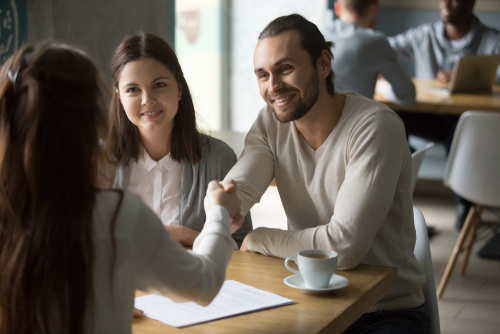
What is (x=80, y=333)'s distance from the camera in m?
0.80

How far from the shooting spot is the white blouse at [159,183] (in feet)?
5.88

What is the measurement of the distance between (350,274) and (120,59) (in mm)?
1009

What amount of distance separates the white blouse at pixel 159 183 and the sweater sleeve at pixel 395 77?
187 cm

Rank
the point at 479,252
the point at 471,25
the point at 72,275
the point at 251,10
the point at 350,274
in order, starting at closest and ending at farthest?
the point at 72,275 → the point at 350,274 → the point at 479,252 → the point at 471,25 → the point at 251,10

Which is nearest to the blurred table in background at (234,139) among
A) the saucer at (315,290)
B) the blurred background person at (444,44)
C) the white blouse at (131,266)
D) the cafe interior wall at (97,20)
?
the cafe interior wall at (97,20)

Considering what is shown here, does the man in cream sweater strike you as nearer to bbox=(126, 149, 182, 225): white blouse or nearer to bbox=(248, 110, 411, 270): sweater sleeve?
bbox=(248, 110, 411, 270): sweater sleeve

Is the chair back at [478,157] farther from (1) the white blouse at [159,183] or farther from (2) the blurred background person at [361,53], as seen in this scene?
(1) the white blouse at [159,183]

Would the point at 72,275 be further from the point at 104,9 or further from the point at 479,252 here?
the point at 479,252

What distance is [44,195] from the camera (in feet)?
2.54

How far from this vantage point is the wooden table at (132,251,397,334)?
1.00 metres

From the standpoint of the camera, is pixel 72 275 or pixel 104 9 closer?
pixel 72 275

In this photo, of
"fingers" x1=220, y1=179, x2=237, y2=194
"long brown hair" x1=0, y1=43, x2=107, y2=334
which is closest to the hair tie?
"long brown hair" x1=0, y1=43, x2=107, y2=334

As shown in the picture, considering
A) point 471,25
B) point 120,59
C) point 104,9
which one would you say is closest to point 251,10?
point 471,25

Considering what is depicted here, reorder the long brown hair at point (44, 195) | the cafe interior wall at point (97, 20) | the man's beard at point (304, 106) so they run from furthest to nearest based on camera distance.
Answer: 1. the cafe interior wall at point (97, 20)
2. the man's beard at point (304, 106)
3. the long brown hair at point (44, 195)
